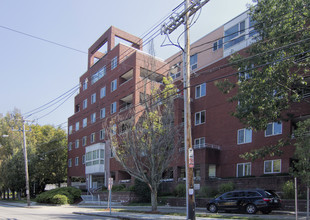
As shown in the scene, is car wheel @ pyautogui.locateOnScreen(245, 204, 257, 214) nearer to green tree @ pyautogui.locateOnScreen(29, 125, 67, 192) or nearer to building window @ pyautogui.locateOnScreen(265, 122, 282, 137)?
building window @ pyautogui.locateOnScreen(265, 122, 282, 137)

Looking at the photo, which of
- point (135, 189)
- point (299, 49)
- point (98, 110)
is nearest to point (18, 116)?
point (98, 110)

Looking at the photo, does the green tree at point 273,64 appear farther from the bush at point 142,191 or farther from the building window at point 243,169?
the bush at point 142,191

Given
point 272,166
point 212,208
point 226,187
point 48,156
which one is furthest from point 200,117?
point 48,156

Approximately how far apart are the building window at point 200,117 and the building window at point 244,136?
4.43 meters

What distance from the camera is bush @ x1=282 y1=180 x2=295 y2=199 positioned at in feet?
60.8

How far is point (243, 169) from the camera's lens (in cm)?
2559

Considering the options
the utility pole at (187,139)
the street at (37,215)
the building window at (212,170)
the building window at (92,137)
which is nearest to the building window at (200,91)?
the building window at (212,170)

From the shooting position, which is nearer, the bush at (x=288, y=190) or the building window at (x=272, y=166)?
the bush at (x=288, y=190)

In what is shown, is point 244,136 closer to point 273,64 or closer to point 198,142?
point 198,142

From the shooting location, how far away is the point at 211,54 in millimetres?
33594

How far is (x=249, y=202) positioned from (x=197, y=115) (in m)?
14.2

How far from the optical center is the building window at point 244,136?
84.0 ft

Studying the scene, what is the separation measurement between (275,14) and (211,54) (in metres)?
17.1

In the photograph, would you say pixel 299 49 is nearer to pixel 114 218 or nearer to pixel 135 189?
pixel 114 218
